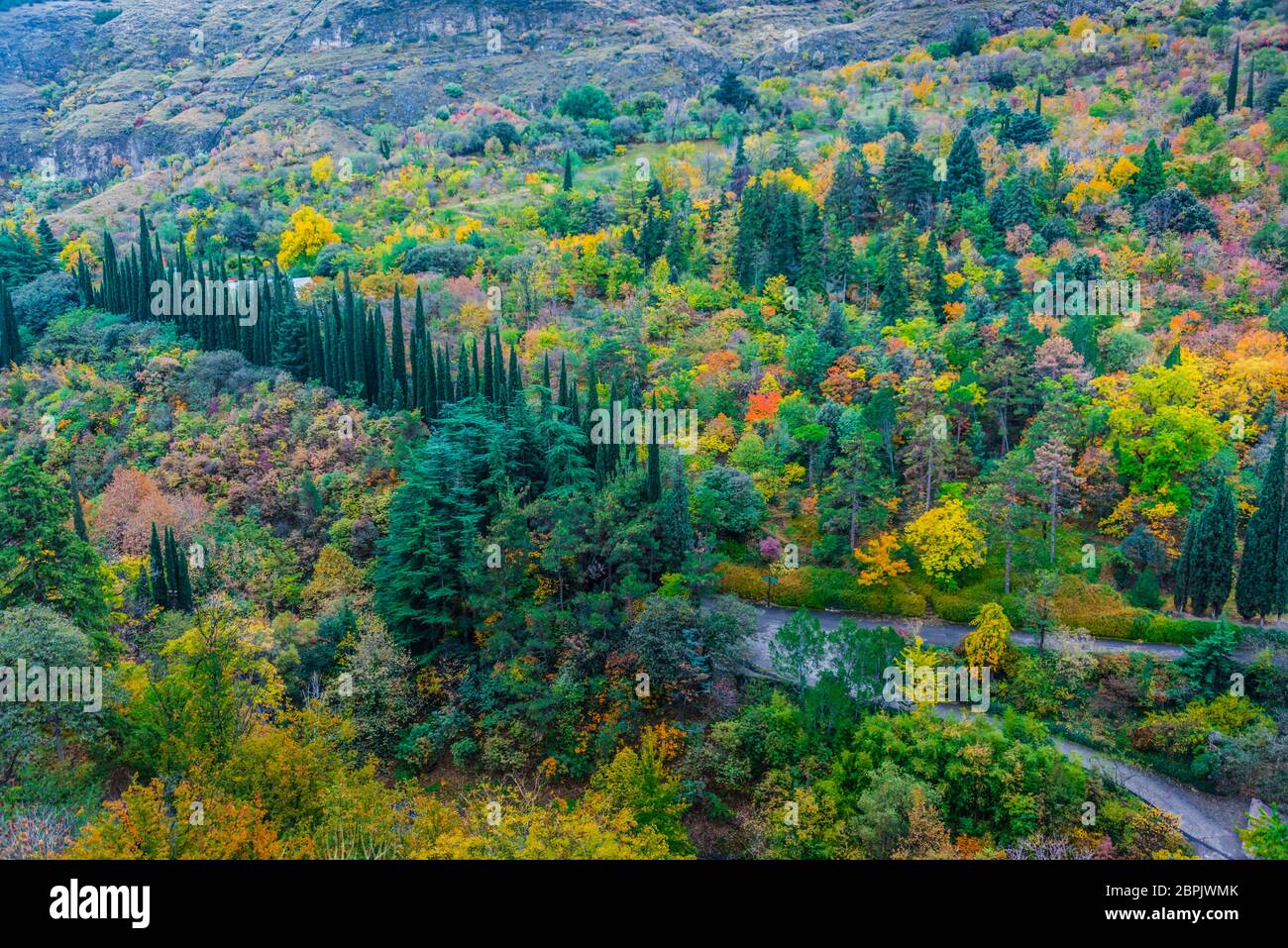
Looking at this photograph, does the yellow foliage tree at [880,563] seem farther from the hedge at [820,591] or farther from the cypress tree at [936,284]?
the cypress tree at [936,284]

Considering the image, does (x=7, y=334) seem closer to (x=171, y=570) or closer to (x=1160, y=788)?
(x=171, y=570)

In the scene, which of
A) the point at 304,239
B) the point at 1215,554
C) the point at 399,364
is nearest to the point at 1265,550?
the point at 1215,554

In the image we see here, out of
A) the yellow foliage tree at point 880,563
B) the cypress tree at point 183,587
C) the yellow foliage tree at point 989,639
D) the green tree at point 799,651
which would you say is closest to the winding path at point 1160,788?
the green tree at point 799,651

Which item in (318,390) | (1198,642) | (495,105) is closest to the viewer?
(1198,642)

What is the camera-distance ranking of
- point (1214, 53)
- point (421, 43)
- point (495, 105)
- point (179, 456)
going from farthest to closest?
point (421, 43)
point (495, 105)
point (1214, 53)
point (179, 456)

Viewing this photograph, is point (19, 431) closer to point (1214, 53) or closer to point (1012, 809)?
point (1012, 809)
